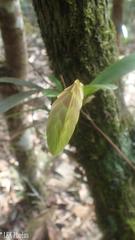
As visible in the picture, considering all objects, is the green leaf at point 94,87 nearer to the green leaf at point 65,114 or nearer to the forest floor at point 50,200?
the green leaf at point 65,114

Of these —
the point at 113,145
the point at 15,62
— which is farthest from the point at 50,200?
the point at 113,145

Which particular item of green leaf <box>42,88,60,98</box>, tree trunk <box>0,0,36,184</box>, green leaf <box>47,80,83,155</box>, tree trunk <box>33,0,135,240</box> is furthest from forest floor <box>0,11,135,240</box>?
green leaf <box>47,80,83,155</box>

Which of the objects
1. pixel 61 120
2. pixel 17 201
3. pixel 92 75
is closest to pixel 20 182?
pixel 17 201

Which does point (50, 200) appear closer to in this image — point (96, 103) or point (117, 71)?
point (96, 103)

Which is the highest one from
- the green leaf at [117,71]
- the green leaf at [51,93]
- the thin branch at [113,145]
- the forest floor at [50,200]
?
the green leaf at [117,71]

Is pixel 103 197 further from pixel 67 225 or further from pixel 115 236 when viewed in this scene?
pixel 67 225

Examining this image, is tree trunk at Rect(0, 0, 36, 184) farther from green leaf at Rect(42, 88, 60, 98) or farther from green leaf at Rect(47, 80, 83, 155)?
green leaf at Rect(47, 80, 83, 155)

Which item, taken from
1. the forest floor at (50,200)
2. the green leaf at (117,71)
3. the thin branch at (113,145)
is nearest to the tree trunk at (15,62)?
the forest floor at (50,200)
